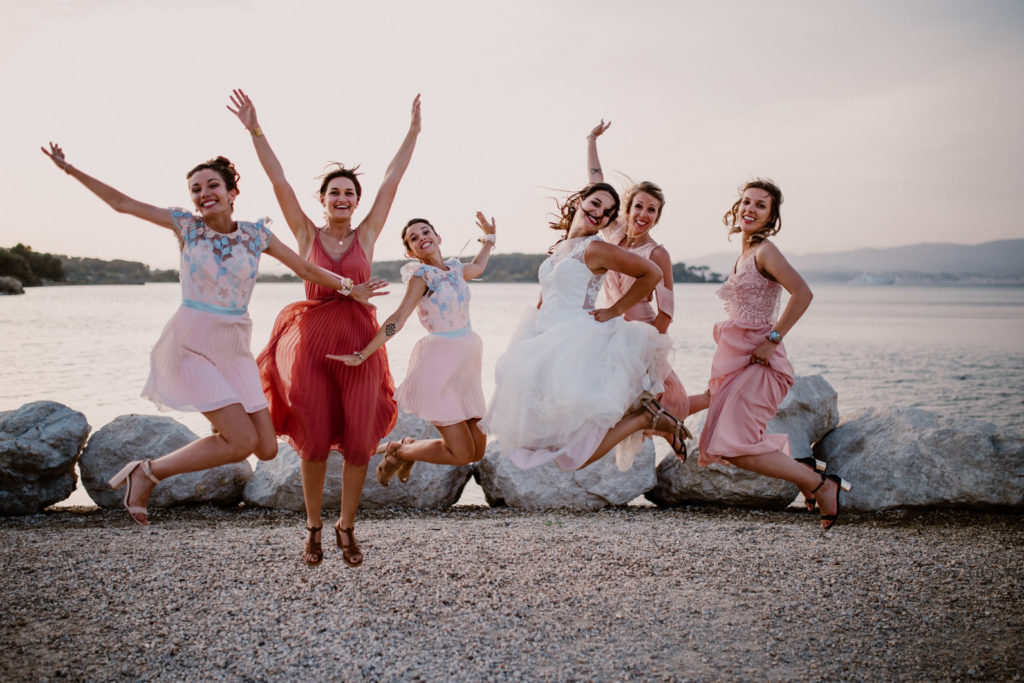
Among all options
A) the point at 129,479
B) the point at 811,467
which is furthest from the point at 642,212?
the point at 129,479

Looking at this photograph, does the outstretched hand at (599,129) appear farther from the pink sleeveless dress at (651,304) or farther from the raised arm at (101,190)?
the raised arm at (101,190)

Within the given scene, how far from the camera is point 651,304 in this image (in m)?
5.50

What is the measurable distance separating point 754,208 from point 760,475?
3.79m

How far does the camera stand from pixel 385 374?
210 inches

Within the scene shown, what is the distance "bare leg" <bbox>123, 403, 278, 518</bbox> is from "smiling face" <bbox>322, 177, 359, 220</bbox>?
142 centimetres

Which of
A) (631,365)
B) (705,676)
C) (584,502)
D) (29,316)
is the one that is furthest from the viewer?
(29,316)

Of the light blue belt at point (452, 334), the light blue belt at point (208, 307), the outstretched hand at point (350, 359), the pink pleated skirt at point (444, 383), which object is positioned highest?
the light blue belt at point (208, 307)

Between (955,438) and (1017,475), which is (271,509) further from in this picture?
(1017,475)

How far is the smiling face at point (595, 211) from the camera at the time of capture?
202 inches

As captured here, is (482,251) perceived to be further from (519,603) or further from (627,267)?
(519,603)

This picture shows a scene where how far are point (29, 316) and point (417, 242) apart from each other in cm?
3758

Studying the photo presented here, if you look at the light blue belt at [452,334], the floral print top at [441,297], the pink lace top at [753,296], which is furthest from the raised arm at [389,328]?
the pink lace top at [753,296]

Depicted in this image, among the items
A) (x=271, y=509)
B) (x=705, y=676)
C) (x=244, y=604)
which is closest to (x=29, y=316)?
Result: (x=271, y=509)

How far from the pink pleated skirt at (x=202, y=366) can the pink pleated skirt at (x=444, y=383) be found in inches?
45.9
